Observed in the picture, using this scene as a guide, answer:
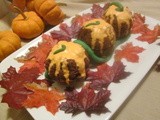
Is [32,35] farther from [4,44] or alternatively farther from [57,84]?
[57,84]

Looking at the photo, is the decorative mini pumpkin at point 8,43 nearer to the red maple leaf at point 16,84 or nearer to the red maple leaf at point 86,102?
the red maple leaf at point 16,84

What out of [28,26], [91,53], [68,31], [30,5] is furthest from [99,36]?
A: [30,5]

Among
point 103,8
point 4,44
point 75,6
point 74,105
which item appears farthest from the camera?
point 75,6

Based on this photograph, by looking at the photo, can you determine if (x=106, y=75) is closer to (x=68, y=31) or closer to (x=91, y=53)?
(x=91, y=53)

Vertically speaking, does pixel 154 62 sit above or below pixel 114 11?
below

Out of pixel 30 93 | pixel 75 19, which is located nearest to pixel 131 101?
pixel 30 93

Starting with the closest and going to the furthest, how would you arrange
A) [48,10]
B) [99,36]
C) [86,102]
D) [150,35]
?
[86,102], [99,36], [150,35], [48,10]
